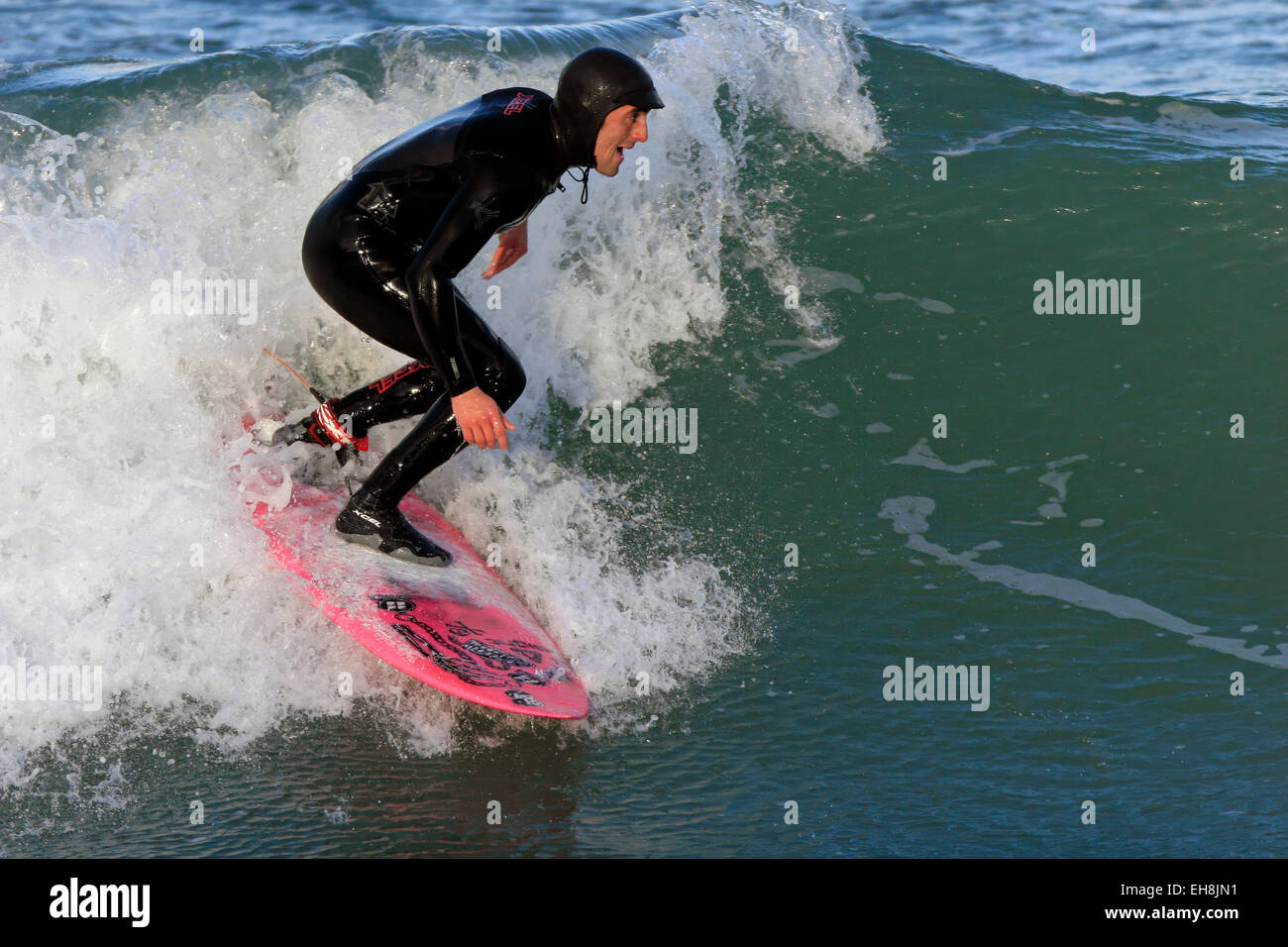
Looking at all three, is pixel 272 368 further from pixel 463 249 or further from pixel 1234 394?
pixel 1234 394

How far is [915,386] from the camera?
20.9 feet

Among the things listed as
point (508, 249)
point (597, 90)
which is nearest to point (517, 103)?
point (597, 90)

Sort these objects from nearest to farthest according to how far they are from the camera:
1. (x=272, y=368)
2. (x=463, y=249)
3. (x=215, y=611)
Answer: (x=463, y=249), (x=215, y=611), (x=272, y=368)

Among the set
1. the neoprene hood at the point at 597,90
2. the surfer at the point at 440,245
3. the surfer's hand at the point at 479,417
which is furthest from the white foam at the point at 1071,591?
the neoprene hood at the point at 597,90

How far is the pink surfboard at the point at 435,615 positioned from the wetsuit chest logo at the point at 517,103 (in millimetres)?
1773

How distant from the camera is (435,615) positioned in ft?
14.6

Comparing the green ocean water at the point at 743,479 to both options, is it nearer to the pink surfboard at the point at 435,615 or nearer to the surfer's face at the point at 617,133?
the pink surfboard at the point at 435,615

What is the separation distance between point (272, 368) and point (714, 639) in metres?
2.69

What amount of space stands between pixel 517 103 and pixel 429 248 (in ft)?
2.16

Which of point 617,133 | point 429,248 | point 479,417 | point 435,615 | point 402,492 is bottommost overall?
point 435,615

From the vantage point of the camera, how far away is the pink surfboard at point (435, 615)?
13.5 feet

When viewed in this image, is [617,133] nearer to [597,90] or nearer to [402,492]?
[597,90]

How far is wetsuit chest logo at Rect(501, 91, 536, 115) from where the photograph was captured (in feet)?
13.4
